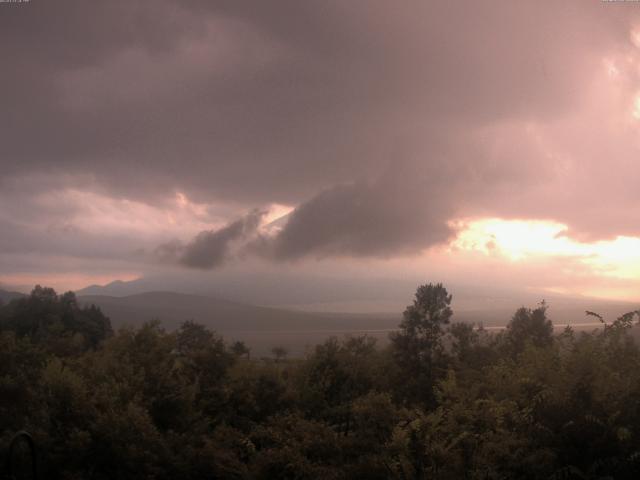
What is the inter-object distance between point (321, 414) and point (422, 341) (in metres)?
20.6

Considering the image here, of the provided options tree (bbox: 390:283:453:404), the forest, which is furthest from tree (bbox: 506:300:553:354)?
the forest

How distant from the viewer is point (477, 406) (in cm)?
2022

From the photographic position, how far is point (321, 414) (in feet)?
107

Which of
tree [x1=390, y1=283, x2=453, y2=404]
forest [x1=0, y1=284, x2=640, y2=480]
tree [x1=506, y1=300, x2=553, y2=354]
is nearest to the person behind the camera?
forest [x1=0, y1=284, x2=640, y2=480]

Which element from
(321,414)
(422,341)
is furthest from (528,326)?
(321,414)

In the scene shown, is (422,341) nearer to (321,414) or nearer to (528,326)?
(528,326)

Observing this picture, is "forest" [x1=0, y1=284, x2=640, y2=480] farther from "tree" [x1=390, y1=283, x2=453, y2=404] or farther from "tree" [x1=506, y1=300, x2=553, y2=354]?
"tree" [x1=506, y1=300, x2=553, y2=354]

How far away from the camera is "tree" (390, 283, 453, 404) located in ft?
150

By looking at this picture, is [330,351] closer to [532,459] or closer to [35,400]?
[35,400]

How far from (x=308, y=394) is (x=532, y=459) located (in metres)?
21.0

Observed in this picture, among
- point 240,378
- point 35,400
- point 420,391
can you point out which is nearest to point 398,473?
point 35,400

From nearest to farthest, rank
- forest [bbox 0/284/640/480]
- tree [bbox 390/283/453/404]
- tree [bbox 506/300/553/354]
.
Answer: forest [bbox 0/284/640/480]
tree [bbox 390/283/453/404]
tree [bbox 506/300/553/354]

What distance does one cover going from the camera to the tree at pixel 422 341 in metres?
45.6

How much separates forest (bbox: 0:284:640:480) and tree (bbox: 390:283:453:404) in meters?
0.74
